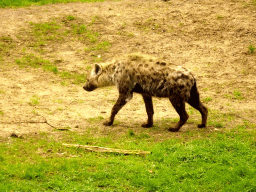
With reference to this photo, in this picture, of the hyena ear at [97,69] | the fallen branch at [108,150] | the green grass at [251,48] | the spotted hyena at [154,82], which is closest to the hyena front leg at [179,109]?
the spotted hyena at [154,82]

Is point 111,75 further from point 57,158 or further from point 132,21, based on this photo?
point 132,21

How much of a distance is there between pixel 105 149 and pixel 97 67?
2.21 meters

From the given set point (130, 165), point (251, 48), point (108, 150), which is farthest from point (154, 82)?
point (251, 48)

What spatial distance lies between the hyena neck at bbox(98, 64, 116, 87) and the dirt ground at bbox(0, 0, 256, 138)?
69 centimetres

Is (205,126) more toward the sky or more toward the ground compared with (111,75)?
more toward the ground

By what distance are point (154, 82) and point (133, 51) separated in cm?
449

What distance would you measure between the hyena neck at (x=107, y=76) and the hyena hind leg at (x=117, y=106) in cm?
49

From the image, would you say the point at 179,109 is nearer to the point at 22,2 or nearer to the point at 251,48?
the point at 251,48

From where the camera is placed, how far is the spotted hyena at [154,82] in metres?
7.18

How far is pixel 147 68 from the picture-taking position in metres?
7.46

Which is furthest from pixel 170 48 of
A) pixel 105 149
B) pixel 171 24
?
pixel 105 149

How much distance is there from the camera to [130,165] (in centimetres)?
590

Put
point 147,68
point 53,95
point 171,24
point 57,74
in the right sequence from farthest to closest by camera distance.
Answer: point 171,24 < point 57,74 < point 53,95 < point 147,68

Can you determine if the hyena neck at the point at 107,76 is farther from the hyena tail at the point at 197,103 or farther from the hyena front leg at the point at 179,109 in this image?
the hyena tail at the point at 197,103
